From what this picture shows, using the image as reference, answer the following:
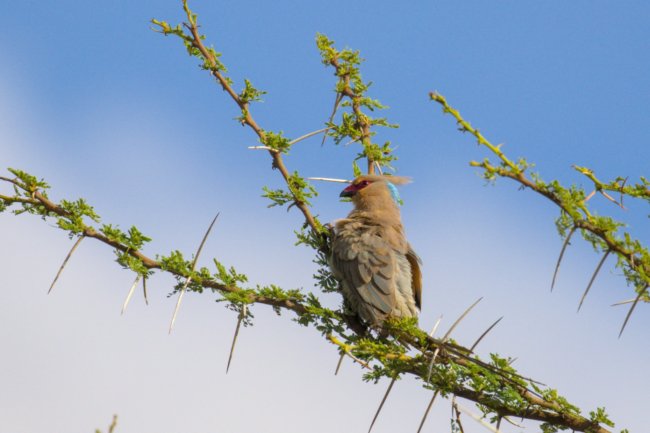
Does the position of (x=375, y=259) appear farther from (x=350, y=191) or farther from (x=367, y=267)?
(x=350, y=191)

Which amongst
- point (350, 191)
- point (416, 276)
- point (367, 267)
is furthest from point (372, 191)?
point (367, 267)

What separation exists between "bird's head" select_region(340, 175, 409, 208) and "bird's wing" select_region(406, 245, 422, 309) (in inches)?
26.0

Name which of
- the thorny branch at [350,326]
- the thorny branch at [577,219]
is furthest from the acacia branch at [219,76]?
the thorny branch at [577,219]

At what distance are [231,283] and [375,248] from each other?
1484 mm

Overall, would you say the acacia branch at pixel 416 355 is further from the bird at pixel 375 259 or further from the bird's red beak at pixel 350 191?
the bird's red beak at pixel 350 191

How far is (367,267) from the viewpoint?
636cm

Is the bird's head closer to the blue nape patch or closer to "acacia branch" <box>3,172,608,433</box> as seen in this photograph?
the blue nape patch

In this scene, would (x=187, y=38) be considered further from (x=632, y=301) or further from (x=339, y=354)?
(x=632, y=301)

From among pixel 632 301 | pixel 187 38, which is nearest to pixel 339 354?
pixel 632 301

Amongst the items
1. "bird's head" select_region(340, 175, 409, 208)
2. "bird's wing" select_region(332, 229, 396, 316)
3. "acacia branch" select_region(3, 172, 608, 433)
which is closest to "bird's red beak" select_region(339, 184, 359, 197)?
"bird's head" select_region(340, 175, 409, 208)

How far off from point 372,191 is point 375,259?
1.06 metres

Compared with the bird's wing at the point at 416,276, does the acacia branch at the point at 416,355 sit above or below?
below

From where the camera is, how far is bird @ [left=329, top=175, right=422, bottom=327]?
615cm

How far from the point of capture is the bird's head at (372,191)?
7.32m
